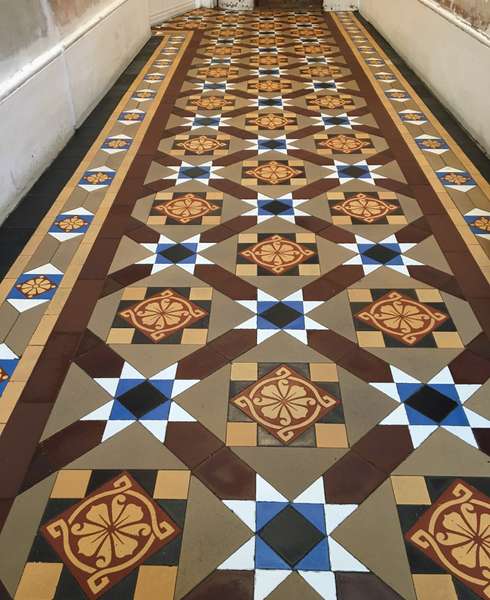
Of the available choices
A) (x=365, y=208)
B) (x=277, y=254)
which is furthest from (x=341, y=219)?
(x=277, y=254)

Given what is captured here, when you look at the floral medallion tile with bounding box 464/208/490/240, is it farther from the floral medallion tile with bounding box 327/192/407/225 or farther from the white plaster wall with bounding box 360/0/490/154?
the white plaster wall with bounding box 360/0/490/154

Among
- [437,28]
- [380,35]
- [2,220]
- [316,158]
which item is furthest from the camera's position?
[380,35]

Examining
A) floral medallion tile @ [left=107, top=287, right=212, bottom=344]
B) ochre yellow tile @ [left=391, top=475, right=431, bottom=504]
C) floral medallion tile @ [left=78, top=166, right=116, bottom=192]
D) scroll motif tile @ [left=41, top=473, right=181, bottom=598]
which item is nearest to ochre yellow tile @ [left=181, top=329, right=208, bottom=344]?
floral medallion tile @ [left=107, top=287, right=212, bottom=344]

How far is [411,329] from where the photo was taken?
8.28 ft

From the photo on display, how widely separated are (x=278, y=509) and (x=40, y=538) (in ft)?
2.45

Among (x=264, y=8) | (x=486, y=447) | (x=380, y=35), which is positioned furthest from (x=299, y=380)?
(x=264, y=8)

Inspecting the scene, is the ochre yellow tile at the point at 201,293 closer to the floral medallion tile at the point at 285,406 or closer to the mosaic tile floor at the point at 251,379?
the mosaic tile floor at the point at 251,379

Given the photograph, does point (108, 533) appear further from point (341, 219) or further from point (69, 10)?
point (69, 10)

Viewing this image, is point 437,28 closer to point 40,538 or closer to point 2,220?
point 2,220

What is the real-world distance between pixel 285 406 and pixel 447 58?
13.5ft

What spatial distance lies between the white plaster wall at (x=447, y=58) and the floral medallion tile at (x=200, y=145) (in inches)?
75.7

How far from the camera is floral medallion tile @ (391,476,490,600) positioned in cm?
163

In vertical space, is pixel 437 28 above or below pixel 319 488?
above

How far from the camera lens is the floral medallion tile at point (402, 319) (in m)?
2.46
